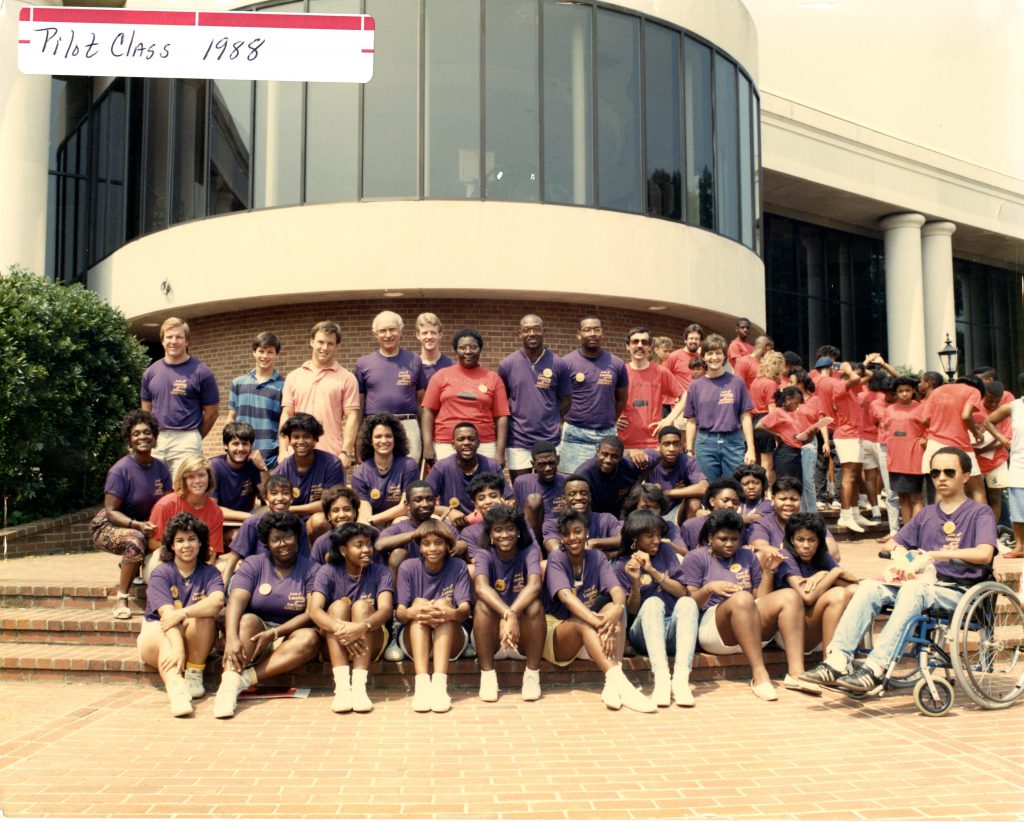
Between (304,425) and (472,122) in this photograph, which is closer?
(304,425)

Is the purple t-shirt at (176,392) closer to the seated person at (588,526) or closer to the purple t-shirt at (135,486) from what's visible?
the purple t-shirt at (135,486)

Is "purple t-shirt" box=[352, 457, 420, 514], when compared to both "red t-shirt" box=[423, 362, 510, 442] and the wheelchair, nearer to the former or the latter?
"red t-shirt" box=[423, 362, 510, 442]

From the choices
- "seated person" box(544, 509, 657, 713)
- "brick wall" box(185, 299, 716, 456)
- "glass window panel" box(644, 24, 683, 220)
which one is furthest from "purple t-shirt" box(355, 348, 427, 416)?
"glass window panel" box(644, 24, 683, 220)

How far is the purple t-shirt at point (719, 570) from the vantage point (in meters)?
6.64

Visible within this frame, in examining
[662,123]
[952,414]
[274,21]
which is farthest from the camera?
[662,123]

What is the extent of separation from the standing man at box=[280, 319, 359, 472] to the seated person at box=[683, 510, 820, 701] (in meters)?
3.26

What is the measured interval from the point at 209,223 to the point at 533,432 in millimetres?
8346

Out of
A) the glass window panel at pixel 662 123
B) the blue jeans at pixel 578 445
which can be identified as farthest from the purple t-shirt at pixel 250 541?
the glass window panel at pixel 662 123

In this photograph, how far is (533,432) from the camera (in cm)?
814

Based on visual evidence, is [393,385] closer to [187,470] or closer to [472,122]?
→ [187,470]

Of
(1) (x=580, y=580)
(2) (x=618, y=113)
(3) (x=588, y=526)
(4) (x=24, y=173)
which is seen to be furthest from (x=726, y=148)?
(4) (x=24, y=173)

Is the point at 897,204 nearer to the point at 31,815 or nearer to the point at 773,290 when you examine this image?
the point at 773,290

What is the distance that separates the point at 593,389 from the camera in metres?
8.32

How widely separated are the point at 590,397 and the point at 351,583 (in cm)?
288
